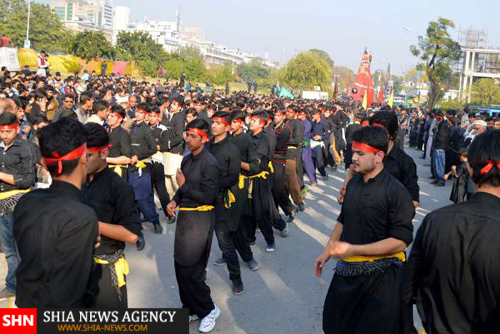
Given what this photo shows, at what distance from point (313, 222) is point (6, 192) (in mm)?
5928

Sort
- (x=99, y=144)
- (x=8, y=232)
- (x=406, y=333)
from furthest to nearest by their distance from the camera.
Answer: (x=8, y=232) < (x=99, y=144) < (x=406, y=333)

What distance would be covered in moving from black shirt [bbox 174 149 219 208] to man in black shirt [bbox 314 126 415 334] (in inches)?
65.7

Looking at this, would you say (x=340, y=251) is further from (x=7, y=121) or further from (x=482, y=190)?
(x=7, y=121)

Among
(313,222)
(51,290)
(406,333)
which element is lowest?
(313,222)

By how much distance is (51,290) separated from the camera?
2861mm

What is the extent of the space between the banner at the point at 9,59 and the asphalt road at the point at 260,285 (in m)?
17.8

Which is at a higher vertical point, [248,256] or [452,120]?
[452,120]

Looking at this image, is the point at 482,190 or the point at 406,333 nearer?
the point at 482,190

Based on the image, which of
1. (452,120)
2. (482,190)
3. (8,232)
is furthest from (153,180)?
(452,120)

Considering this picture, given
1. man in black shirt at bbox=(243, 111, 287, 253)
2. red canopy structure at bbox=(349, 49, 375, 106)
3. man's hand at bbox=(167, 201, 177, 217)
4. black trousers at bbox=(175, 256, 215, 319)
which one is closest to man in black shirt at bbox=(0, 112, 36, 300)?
man's hand at bbox=(167, 201, 177, 217)

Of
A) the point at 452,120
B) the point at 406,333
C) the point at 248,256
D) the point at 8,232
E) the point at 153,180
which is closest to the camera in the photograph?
the point at 406,333

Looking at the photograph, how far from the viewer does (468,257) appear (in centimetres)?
281

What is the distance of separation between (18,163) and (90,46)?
31.9 m

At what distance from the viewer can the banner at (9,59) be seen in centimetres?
2441
